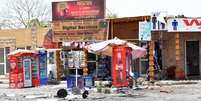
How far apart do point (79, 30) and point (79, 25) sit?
0.32m

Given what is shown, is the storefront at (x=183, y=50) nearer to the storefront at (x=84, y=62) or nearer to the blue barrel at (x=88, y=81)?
the storefront at (x=84, y=62)

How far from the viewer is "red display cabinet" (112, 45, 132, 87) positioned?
1105 inches

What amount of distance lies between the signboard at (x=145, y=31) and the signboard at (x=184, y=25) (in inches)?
48.8

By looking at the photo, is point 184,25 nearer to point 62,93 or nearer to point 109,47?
point 109,47

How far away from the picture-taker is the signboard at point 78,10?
35.7 m

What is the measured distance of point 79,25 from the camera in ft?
120

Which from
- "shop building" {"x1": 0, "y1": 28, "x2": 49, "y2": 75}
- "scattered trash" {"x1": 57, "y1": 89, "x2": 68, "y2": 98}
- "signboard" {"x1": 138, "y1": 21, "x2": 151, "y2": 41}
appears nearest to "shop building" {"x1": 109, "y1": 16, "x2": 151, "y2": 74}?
"signboard" {"x1": 138, "y1": 21, "x2": 151, "y2": 41}

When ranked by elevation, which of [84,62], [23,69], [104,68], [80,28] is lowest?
[104,68]

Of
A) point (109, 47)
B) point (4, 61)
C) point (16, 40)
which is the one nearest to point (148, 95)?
point (109, 47)

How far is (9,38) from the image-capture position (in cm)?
4247

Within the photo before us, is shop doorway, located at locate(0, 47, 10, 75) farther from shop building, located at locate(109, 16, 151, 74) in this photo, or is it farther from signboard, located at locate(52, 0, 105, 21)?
shop building, located at locate(109, 16, 151, 74)

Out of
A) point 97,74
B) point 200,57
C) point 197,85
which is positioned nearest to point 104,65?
point 97,74

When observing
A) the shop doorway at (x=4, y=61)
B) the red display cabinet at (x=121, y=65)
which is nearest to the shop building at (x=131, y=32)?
the red display cabinet at (x=121, y=65)

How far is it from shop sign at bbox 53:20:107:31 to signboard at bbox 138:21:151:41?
265cm
